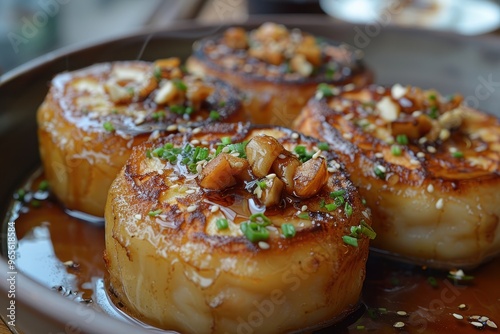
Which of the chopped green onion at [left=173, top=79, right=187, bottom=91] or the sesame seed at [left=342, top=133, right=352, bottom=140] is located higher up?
the chopped green onion at [left=173, top=79, right=187, bottom=91]

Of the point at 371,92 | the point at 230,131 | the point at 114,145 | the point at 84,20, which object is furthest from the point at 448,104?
the point at 84,20

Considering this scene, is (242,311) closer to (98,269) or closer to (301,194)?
(301,194)

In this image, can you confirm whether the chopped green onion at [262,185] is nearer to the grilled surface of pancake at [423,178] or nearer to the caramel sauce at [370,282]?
the caramel sauce at [370,282]

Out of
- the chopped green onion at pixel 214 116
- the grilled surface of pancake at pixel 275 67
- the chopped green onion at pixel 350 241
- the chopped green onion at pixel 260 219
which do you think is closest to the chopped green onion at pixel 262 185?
the chopped green onion at pixel 260 219

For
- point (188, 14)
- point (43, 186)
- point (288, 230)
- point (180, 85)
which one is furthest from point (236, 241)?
point (188, 14)

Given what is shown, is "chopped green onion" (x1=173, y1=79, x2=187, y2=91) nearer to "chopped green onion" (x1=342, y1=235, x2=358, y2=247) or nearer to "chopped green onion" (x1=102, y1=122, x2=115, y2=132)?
"chopped green onion" (x1=102, y1=122, x2=115, y2=132)

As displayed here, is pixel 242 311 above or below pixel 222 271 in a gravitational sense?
below

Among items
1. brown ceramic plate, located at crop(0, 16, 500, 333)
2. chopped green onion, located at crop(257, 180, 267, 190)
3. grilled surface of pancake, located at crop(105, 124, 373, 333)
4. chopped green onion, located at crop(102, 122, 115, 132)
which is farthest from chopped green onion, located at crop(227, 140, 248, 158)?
brown ceramic plate, located at crop(0, 16, 500, 333)
